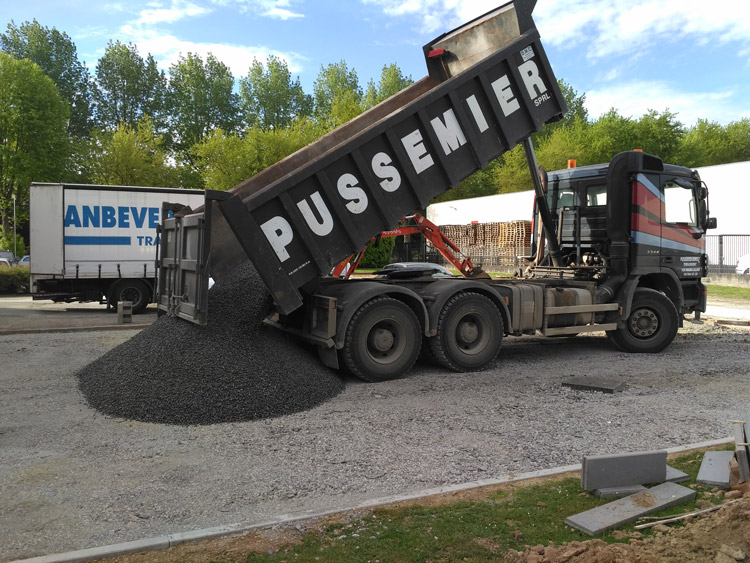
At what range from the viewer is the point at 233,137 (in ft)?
130

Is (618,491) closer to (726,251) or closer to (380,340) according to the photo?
(380,340)

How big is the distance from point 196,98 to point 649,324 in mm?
64147

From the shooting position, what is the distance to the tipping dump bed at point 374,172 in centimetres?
723

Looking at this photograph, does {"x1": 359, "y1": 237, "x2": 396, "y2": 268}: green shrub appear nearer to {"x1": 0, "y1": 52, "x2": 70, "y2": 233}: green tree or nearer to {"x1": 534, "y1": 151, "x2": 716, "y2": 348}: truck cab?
{"x1": 534, "y1": 151, "x2": 716, "y2": 348}: truck cab

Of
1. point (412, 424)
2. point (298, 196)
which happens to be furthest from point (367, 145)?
point (412, 424)

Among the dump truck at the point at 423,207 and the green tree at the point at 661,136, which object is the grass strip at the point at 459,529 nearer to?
the dump truck at the point at 423,207

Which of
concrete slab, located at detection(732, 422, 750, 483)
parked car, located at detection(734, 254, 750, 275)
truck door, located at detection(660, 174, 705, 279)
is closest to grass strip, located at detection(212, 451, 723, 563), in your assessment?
concrete slab, located at detection(732, 422, 750, 483)

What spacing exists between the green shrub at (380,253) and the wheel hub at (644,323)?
853 inches

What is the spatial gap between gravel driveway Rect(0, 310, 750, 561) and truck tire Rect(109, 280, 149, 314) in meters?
7.87

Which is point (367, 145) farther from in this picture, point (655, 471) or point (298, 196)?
point (655, 471)

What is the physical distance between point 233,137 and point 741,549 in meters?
39.6

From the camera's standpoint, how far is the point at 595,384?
25.6ft

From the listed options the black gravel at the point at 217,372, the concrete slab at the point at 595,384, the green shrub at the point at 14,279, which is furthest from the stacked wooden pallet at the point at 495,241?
the black gravel at the point at 217,372

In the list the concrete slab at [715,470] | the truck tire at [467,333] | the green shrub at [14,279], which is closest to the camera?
the concrete slab at [715,470]
